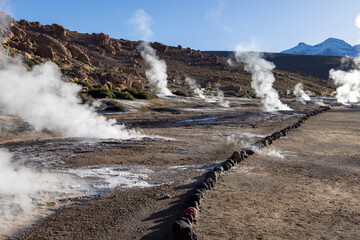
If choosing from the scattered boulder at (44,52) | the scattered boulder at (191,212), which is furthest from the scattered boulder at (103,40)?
the scattered boulder at (191,212)

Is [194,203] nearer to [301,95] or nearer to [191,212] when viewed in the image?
[191,212]

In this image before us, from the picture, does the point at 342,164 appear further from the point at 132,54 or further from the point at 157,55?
the point at 157,55

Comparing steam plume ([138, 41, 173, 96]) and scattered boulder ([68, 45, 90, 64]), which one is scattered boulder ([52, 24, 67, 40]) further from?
scattered boulder ([68, 45, 90, 64])

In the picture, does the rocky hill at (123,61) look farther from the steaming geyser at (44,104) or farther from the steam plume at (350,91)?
the steaming geyser at (44,104)

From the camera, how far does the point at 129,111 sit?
23406mm

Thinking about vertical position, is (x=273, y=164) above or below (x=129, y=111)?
below

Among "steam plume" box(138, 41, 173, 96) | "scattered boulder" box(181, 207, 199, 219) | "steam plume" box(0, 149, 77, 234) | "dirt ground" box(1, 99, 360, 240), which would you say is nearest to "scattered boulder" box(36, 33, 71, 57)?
"steam plume" box(138, 41, 173, 96)

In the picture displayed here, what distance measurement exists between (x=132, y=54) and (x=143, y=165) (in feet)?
246

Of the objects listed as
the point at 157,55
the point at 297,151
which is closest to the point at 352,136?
the point at 297,151

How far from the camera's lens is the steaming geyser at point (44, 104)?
12.3 meters

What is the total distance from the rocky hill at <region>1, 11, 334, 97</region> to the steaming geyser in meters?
19.6

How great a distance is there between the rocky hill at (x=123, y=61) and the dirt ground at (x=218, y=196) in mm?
25398

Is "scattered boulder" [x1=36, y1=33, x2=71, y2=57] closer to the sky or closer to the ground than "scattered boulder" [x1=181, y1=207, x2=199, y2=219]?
closer to the sky

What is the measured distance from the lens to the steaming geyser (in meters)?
12.3
